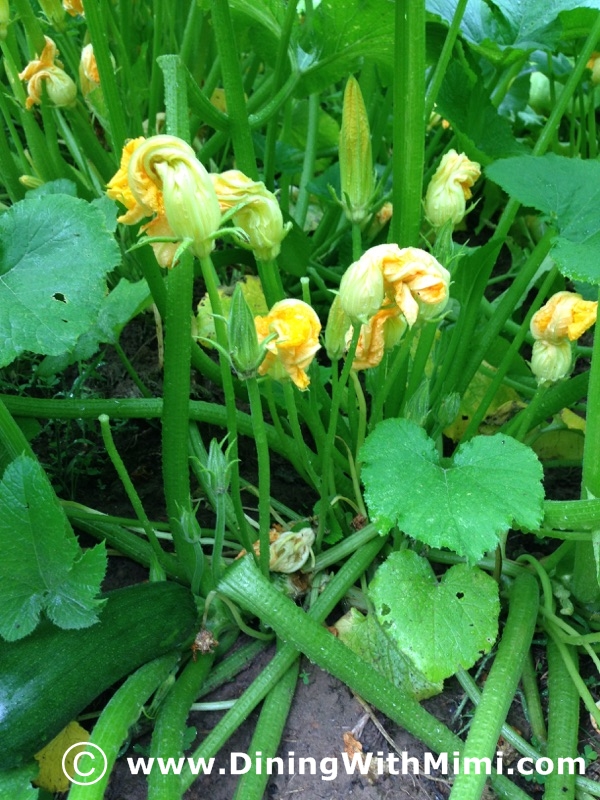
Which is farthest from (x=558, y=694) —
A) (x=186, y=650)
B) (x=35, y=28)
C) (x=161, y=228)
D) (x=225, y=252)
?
(x=35, y=28)

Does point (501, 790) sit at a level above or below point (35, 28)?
below

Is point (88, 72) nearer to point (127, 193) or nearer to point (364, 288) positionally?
point (127, 193)

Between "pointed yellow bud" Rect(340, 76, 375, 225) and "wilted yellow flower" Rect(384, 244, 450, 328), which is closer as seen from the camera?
"wilted yellow flower" Rect(384, 244, 450, 328)

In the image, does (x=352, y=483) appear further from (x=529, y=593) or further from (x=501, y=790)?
(x=501, y=790)

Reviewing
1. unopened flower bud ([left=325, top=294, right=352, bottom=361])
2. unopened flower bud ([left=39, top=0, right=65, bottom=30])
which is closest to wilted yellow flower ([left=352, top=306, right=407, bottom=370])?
unopened flower bud ([left=325, top=294, right=352, bottom=361])

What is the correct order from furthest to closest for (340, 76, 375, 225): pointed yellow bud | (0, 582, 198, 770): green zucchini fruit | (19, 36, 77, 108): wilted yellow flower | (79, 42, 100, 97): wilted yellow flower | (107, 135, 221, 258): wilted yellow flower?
(79, 42, 100, 97): wilted yellow flower → (19, 36, 77, 108): wilted yellow flower → (340, 76, 375, 225): pointed yellow bud → (0, 582, 198, 770): green zucchini fruit → (107, 135, 221, 258): wilted yellow flower

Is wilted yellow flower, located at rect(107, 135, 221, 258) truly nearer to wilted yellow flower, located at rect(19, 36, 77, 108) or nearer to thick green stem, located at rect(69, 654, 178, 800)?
thick green stem, located at rect(69, 654, 178, 800)

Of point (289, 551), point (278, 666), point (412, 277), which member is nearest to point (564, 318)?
point (412, 277)
